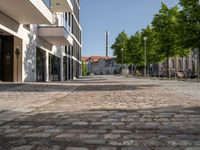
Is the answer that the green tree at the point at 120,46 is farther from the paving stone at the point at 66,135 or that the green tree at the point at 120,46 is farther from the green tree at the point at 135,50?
the paving stone at the point at 66,135

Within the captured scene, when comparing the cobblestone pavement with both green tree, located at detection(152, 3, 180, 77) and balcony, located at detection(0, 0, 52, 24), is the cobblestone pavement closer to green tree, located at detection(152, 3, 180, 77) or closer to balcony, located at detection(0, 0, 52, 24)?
balcony, located at detection(0, 0, 52, 24)

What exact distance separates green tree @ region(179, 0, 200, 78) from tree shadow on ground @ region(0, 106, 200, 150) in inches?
1028

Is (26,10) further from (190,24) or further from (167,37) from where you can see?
(167,37)

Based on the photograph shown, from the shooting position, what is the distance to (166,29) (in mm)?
46656

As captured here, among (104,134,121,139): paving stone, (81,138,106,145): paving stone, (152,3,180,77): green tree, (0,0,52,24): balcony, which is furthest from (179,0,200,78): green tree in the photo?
(81,138,106,145): paving stone

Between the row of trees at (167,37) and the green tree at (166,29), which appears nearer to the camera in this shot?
the row of trees at (167,37)

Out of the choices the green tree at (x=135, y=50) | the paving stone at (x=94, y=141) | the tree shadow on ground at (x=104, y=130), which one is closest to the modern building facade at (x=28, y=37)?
the tree shadow on ground at (x=104, y=130)

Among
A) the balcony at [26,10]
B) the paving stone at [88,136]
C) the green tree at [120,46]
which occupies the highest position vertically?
the green tree at [120,46]

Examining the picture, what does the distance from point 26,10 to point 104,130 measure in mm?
18198

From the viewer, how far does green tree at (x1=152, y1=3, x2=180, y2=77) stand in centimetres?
4588

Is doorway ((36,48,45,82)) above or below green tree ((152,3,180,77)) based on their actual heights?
below

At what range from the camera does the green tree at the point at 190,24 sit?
33.1m

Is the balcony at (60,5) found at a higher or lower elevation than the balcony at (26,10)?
higher

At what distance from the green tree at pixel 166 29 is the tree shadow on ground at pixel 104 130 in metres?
38.7
